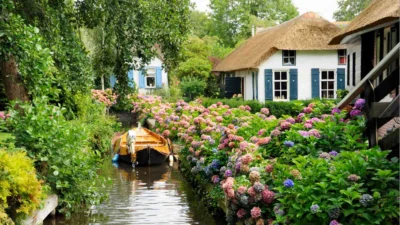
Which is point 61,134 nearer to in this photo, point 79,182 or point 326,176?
point 79,182

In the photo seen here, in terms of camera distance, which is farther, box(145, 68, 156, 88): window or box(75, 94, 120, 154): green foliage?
box(145, 68, 156, 88): window

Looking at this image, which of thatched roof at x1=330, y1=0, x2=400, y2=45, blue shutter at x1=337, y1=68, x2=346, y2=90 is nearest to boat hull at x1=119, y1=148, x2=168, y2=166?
thatched roof at x1=330, y1=0, x2=400, y2=45

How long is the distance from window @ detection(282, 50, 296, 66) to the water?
18.8m

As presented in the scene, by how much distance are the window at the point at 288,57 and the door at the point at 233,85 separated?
220 inches

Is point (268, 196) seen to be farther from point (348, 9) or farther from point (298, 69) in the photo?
point (348, 9)

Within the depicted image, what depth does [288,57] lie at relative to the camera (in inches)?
1406

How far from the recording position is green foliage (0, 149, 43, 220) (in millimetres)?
7564

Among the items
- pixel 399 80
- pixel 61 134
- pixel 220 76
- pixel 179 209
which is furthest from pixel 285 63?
pixel 399 80

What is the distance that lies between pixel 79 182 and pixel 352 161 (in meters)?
6.34

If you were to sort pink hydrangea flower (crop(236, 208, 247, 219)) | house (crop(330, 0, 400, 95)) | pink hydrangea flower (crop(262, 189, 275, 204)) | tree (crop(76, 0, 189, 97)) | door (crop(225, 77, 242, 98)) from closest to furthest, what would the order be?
pink hydrangea flower (crop(262, 189, 275, 204)) → pink hydrangea flower (crop(236, 208, 247, 219)) → tree (crop(76, 0, 189, 97)) → house (crop(330, 0, 400, 95)) → door (crop(225, 77, 242, 98))

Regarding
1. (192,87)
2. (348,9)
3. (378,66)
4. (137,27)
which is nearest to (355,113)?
(378,66)

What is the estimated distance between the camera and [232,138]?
10.1 meters

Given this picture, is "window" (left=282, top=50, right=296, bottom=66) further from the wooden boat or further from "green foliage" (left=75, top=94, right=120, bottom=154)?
the wooden boat

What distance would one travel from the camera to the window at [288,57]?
3566cm
